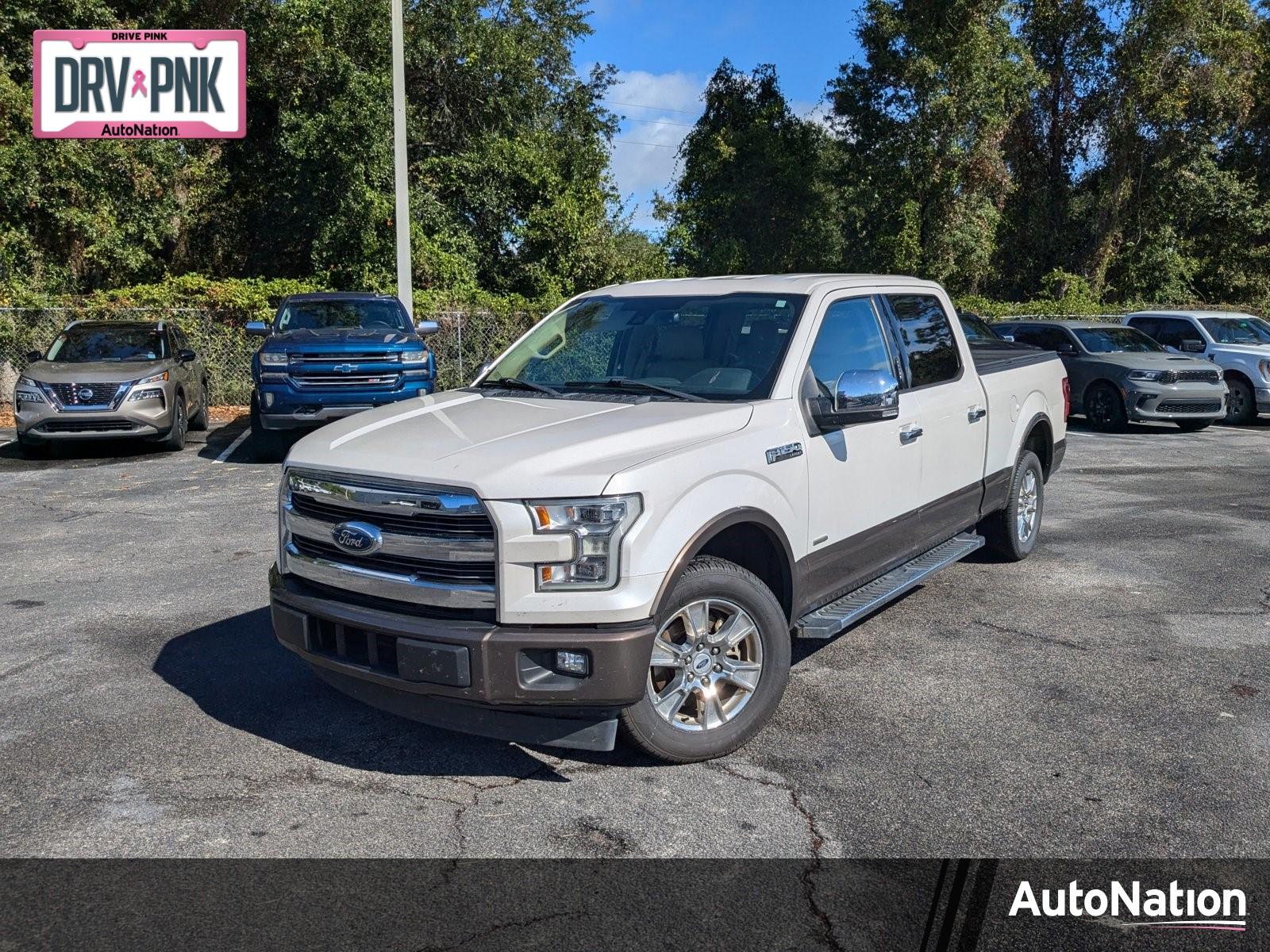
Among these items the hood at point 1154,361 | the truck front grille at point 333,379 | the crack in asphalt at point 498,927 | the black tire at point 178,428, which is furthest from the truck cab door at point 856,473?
the hood at point 1154,361

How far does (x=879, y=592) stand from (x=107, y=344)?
11774mm

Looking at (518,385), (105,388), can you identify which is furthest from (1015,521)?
(105,388)

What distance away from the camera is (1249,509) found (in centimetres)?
984

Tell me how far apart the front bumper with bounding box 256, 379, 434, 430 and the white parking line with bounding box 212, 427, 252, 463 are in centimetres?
94

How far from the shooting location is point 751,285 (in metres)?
5.53

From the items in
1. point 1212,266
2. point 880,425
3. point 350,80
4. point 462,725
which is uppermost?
point 350,80

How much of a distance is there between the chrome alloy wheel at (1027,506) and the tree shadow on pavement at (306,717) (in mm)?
4417

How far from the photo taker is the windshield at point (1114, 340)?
1641cm

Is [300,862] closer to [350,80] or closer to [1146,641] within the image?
[1146,641]

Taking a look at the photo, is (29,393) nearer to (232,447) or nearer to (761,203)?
(232,447)

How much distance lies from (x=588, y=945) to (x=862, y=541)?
8.87ft

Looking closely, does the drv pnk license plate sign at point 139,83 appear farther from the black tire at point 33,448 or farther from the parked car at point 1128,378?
the parked car at point 1128,378

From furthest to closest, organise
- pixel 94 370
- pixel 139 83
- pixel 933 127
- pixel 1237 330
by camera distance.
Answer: pixel 933 127 < pixel 139 83 < pixel 1237 330 < pixel 94 370

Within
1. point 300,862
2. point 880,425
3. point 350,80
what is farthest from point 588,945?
point 350,80
